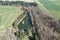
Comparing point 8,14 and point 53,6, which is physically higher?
point 53,6

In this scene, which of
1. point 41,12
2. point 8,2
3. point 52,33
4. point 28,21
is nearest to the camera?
point 52,33

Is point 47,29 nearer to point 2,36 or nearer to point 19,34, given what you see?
point 19,34

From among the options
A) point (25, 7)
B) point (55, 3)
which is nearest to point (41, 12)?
point (25, 7)

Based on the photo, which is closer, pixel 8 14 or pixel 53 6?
pixel 8 14

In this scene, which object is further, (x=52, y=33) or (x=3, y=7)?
(x=3, y=7)

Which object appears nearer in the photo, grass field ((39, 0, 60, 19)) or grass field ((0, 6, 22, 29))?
grass field ((0, 6, 22, 29))
